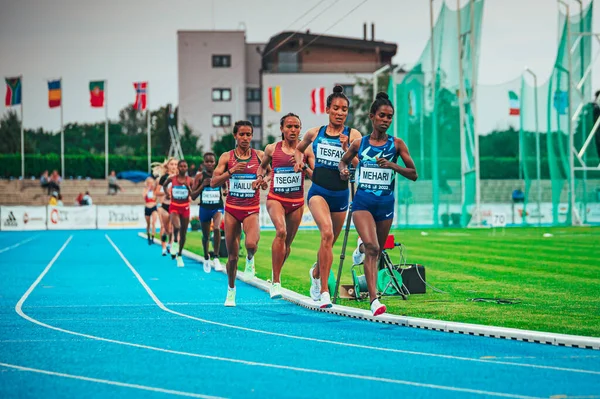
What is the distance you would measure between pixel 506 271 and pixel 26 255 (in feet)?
51.2

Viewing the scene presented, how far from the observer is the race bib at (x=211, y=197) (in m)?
21.1

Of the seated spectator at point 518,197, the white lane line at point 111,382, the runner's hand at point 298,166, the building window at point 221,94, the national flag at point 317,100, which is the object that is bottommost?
the white lane line at point 111,382

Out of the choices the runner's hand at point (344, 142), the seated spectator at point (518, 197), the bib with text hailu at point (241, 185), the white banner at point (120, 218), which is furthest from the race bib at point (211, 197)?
the white banner at point (120, 218)

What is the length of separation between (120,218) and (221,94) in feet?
135

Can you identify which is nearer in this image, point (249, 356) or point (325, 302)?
point (249, 356)

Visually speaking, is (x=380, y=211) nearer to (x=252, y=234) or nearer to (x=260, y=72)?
(x=252, y=234)

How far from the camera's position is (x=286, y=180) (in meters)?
13.3

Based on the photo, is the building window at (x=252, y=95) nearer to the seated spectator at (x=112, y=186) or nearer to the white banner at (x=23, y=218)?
the seated spectator at (x=112, y=186)

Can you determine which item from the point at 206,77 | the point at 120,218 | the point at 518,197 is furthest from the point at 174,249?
the point at 206,77

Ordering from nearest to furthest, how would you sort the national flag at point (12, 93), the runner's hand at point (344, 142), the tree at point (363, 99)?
the runner's hand at point (344, 142) < the national flag at point (12, 93) < the tree at point (363, 99)

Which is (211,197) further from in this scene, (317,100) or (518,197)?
(317,100)

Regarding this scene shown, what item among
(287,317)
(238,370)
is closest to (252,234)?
(287,317)

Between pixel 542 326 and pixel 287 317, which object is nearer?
pixel 542 326

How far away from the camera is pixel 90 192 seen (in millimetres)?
71438
